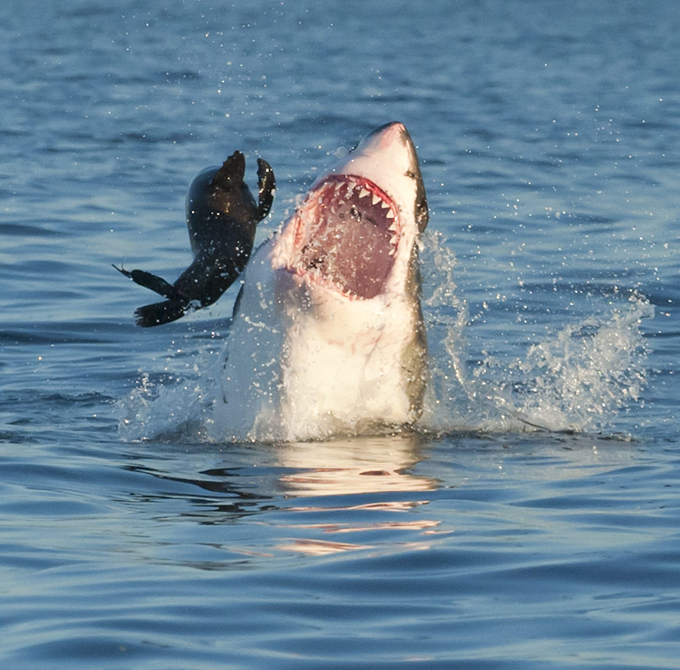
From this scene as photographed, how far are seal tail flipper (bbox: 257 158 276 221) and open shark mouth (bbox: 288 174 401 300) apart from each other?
458 millimetres

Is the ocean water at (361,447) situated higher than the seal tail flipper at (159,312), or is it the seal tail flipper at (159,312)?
the seal tail flipper at (159,312)

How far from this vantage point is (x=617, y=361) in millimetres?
9688

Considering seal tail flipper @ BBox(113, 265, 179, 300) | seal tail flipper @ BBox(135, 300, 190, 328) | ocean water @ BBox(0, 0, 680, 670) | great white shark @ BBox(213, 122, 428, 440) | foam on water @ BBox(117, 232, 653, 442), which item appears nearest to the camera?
ocean water @ BBox(0, 0, 680, 670)

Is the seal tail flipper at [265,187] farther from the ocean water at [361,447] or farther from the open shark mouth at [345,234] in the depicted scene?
the ocean water at [361,447]

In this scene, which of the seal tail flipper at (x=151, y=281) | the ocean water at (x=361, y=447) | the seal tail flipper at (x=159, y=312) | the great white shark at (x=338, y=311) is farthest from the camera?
the seal tail flipper at (x=159, y=312)

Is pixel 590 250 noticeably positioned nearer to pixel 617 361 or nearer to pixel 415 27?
pixel 617 361

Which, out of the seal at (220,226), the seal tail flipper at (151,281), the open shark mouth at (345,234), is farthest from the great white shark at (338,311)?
the seal tail flipper at (151,281)

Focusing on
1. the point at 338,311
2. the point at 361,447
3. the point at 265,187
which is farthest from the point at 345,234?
the point at 361,447

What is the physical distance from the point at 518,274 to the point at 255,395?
7161 millimetres

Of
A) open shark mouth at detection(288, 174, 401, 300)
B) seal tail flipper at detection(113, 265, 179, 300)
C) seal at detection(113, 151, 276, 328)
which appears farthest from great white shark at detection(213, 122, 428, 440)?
seal tail flipper at detection(113, 265, 179, 300)

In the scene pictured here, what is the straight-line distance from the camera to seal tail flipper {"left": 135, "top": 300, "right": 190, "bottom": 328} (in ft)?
21.6

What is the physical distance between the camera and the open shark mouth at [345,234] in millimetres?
6332

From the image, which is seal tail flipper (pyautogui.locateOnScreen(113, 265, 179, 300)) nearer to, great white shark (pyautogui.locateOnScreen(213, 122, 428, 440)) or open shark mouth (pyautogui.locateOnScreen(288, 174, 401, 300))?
great white shark (pyautogui.locateOnScreen(213, 122, 428, 440))

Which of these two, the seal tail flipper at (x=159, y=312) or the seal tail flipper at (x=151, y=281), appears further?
the seal tail flipper at (x=159, y=312)
